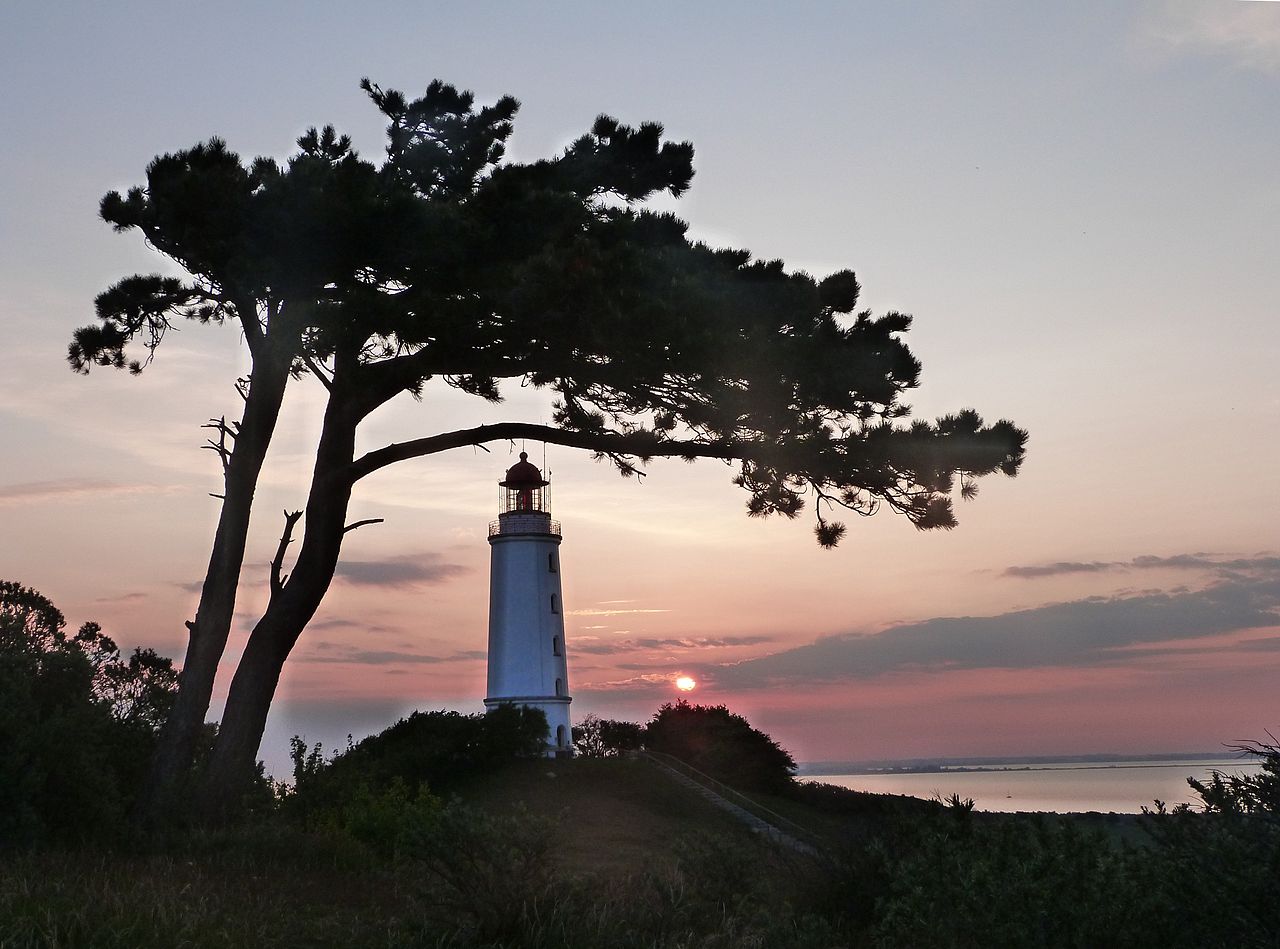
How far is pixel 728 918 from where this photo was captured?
28.9 feet

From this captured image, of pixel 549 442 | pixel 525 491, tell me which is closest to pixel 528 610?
pixel 525 491

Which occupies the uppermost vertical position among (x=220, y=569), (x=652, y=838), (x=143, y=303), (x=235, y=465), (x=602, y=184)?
(x=602, y=184)

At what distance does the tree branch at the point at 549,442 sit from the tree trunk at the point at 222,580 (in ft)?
4.60

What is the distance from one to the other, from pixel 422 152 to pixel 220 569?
21.6ft

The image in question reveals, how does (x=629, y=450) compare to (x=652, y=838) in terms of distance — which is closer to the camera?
(x=629, y=450)

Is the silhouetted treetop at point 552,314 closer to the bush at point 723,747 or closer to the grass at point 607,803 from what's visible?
the grass at point 607,803

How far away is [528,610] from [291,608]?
22.3 metres

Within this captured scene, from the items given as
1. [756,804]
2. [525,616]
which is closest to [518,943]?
[756,804]

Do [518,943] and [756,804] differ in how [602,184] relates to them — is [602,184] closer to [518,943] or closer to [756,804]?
[518,943]

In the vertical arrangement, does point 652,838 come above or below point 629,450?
below

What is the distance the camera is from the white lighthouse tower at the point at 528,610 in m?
37.7

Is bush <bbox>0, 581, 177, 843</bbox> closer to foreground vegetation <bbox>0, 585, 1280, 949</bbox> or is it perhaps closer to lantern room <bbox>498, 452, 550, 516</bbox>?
foreground vegetation <bbox>0, 585, 1280, 949</bbox>

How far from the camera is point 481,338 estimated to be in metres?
15.4

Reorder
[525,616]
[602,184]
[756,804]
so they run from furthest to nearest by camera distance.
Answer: [525,616] < [756,804] < [602,184]
